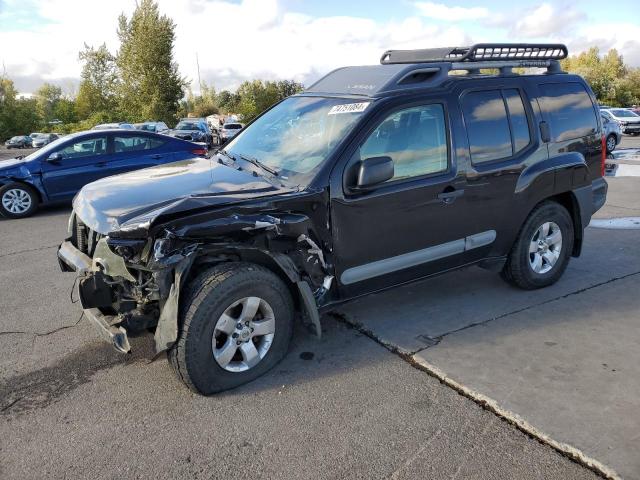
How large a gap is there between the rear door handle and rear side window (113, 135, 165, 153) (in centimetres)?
737

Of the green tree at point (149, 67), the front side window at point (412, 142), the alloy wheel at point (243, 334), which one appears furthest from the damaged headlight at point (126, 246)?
the green tree at point (149, 67)

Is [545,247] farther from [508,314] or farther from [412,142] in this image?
[412,142]

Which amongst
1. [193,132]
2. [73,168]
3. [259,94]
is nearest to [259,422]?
[73,168]

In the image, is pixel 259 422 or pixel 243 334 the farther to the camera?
pixel 243 334

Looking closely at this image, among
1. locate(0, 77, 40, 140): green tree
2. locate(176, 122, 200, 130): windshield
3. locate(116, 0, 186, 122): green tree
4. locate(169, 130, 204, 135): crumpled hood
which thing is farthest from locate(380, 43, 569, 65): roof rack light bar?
locate(0, 77, 40, 140): green tree

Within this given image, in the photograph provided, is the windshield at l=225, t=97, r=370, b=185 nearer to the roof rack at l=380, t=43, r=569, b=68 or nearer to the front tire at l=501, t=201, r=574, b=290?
the roof rack at l=380, t=43, r=569, b=68

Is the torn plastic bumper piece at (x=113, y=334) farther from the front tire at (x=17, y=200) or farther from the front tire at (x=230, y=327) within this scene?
the front tire at (x=17, y=200)

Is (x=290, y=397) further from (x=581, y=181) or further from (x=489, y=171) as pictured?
(x=581, y=181)

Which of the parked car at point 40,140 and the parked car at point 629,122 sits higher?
the parked car at point 40,140

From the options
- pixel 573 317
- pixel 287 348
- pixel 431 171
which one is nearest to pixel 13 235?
pixel 287 348

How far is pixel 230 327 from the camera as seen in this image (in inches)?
128

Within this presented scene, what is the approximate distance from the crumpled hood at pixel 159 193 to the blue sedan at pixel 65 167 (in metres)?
5.92

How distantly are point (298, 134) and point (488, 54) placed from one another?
1.94 meters

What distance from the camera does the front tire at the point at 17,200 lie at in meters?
9.15
